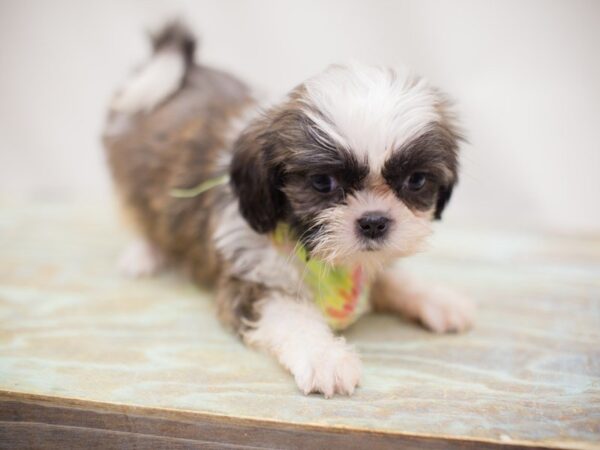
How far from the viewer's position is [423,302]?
2520 millimetres

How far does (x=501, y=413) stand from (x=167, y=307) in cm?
137

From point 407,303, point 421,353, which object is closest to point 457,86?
point 407,303

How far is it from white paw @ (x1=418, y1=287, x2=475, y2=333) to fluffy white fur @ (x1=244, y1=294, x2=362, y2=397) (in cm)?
46

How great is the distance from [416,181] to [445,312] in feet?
2.12

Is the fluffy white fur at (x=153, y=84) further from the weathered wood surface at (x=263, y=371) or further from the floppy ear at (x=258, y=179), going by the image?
the floppy ear at (x=258, y=179)

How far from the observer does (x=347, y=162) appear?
1.93 meters

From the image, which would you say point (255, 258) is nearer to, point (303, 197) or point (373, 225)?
point (303, 197)

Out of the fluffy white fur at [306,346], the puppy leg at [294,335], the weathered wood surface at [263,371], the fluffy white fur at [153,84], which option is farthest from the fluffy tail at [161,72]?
the fluffy white fur at [306,346]

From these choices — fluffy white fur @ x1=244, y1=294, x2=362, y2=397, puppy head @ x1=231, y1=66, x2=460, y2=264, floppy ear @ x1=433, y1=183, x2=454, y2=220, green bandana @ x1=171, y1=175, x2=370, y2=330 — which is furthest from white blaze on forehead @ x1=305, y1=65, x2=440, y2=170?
fluffy white fur @ x1=244, y1=294, x2=362, y2=397

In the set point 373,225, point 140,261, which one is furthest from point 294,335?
point 140,261

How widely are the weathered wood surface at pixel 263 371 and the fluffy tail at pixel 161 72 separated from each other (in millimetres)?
790

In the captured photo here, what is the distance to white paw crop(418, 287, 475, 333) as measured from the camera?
2.45 m

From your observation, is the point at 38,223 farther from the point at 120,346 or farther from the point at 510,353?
the point at 510,353

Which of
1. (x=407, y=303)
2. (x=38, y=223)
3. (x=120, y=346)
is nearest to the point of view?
(x=120, y=346)
